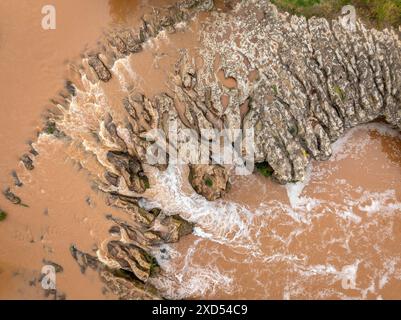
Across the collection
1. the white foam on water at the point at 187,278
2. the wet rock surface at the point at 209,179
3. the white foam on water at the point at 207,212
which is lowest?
the white foam on water at the point at 187,278

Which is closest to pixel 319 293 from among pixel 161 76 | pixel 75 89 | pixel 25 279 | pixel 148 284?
pixel 148 284

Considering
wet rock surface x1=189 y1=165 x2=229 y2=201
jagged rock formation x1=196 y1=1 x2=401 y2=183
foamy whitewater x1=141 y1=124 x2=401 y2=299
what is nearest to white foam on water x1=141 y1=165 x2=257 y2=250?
foamy whitewater x1=141 y1=124 x2=401 y2=299

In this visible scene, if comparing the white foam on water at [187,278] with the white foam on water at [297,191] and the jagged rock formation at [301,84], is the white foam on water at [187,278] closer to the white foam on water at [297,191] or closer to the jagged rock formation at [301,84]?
the white foam on water at [297,191]

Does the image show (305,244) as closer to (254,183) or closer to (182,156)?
(254,183)

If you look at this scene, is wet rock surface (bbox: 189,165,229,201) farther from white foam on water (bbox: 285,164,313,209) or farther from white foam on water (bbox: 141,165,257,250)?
white foam on water (bbox: 285,164,313,209)

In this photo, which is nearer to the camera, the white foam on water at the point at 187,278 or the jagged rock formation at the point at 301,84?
the jagged rock formation at the point at 301,84

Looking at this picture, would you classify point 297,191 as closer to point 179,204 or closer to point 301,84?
point 301,84

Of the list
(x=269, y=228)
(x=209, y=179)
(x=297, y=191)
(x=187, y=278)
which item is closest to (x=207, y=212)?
(x=209, y=179)

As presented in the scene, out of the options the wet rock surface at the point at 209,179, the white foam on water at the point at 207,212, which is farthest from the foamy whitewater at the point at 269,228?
the wet rock surface at the point at 209,179
